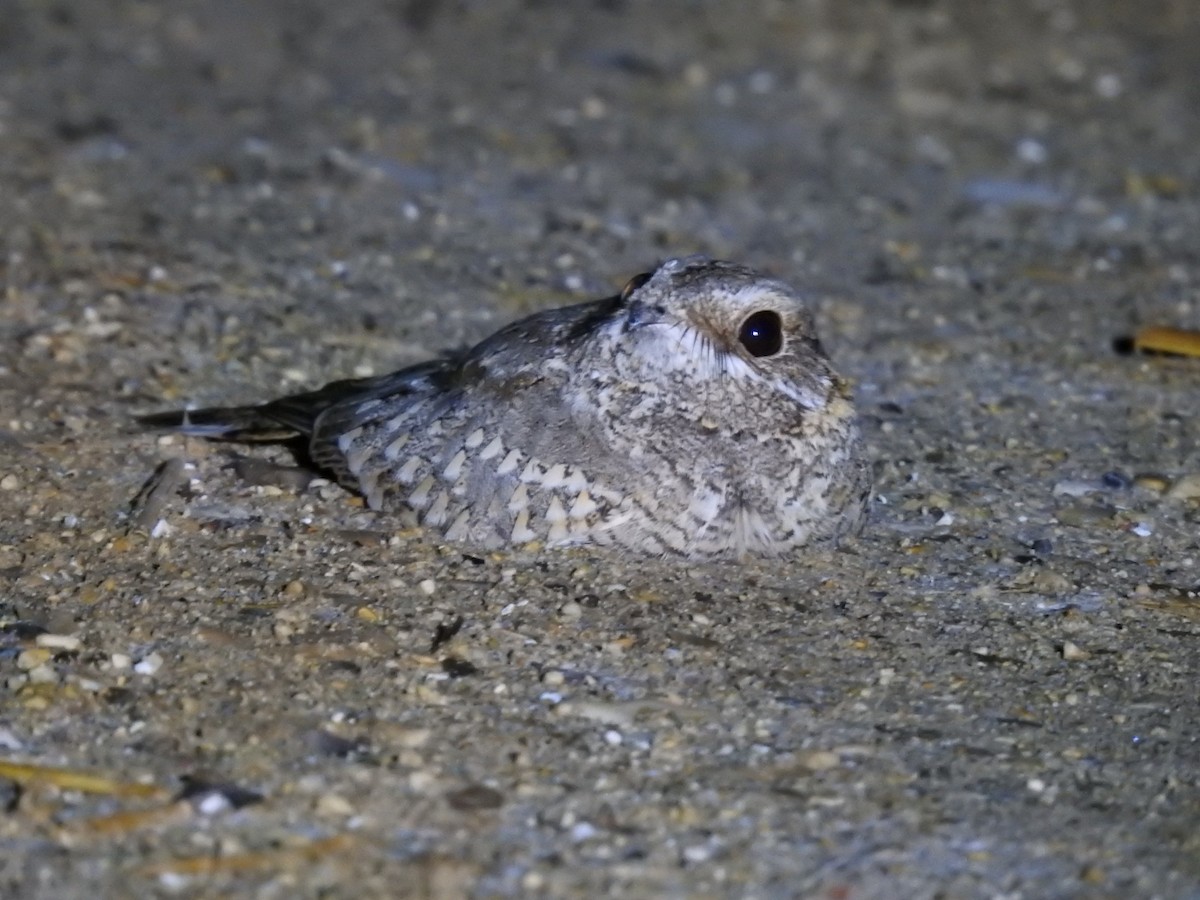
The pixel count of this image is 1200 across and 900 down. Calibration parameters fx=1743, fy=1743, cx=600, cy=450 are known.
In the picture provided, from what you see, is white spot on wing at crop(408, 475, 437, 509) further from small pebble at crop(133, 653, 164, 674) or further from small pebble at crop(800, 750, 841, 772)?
small pebble at crop(800, 750, 841, 772)

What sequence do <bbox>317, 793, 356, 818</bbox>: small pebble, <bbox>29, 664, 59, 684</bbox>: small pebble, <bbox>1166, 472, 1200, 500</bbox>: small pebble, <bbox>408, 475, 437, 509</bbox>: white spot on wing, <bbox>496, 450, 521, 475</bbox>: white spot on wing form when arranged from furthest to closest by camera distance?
<bbox>1166, 472, 1200, 500</bbox>: small pebble, <bbox>408, 475, 437, 509</bbox>: white spot on wing, <bbox>496, 450, 521, 475</bbox>: white spot on wing, <bbox>29, 664, 59, 684</bbox>: small pebble, <bbox>317, 793, 356, 818</bbox>: small pebble

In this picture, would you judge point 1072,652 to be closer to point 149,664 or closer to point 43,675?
point 149,664

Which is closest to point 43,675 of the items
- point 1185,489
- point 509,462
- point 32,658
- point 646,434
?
point 32,658

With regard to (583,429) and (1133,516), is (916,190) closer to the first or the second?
(1133,516)

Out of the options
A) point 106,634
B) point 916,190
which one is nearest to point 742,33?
point 916,190

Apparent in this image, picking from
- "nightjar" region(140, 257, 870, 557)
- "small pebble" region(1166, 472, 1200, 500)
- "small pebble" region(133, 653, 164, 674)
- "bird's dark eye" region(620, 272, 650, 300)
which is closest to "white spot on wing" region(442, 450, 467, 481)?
"nightjar" region(140, 257, 870, 557)

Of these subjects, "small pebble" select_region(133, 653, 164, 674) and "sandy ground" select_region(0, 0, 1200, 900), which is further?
"small pebble" select_region(133, 653, 164, 674)

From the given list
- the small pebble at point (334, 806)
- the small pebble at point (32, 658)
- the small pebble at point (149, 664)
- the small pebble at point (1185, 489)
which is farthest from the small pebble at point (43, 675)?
the small pebble at point (1185, 489)
